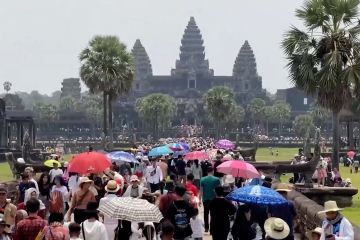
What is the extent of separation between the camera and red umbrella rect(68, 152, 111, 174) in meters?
19.0

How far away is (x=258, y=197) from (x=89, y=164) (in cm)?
535

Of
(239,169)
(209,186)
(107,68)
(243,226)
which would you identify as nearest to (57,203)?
(243,226)

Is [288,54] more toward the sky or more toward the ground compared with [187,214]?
more toward the sky

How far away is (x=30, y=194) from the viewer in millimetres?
15641

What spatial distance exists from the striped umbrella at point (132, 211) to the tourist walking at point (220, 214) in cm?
266

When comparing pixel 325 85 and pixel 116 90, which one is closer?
pixel 325 85

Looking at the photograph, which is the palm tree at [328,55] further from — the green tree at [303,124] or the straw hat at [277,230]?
the green tree at [303,124]

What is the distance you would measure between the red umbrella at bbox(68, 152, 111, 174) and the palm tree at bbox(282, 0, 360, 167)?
11.9 metres

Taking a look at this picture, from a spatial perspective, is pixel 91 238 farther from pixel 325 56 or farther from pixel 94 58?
pixel 94 58

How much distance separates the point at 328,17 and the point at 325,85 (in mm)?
2315

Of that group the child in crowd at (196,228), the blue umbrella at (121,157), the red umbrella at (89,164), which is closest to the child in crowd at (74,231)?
the child in crowd at (196,228)

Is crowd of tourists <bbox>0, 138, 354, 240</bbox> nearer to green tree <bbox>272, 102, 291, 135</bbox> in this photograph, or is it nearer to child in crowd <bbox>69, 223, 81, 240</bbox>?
child in crowd <bbox>69, 223, 81, 240</bbox>

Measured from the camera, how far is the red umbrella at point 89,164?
1903 cm

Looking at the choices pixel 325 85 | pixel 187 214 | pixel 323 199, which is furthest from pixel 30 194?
pixel 325 85
